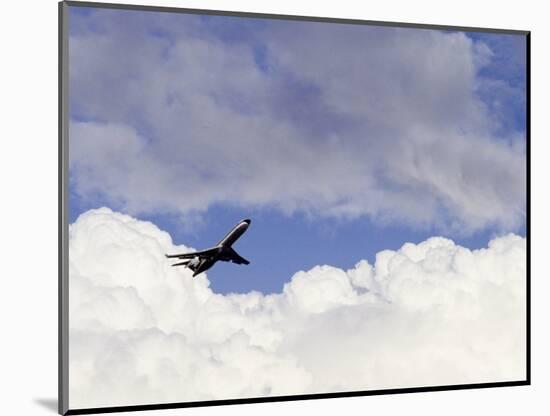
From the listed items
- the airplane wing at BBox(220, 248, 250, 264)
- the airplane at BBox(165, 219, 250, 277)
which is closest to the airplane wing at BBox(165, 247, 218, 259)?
the airplane at BBox(165, 219, 250, 277)

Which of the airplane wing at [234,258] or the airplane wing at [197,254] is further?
the airplane wing at [234,258]

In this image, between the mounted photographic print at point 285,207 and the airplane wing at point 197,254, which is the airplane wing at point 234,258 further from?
the airplane wing at point 197,254

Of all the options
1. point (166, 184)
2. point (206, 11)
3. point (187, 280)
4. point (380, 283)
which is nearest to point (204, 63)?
point (206, 11)

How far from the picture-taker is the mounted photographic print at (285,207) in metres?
10.9

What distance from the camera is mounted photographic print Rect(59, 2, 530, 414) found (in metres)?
10.9

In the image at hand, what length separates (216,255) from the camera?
1137 cm

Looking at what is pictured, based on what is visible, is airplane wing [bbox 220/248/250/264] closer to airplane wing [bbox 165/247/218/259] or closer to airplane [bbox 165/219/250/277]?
airplane [bbox 165/219/250/277]

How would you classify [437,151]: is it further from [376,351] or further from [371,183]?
[376,351]

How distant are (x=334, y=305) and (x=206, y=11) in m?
3.16

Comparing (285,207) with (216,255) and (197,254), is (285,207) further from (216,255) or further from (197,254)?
(197,254)

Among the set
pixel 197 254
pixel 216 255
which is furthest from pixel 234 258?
pixel 197 254

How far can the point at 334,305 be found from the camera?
11.8m

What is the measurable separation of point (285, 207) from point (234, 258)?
0.72 m

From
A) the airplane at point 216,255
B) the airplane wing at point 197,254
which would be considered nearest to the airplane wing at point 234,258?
the airplane at point 216,255
